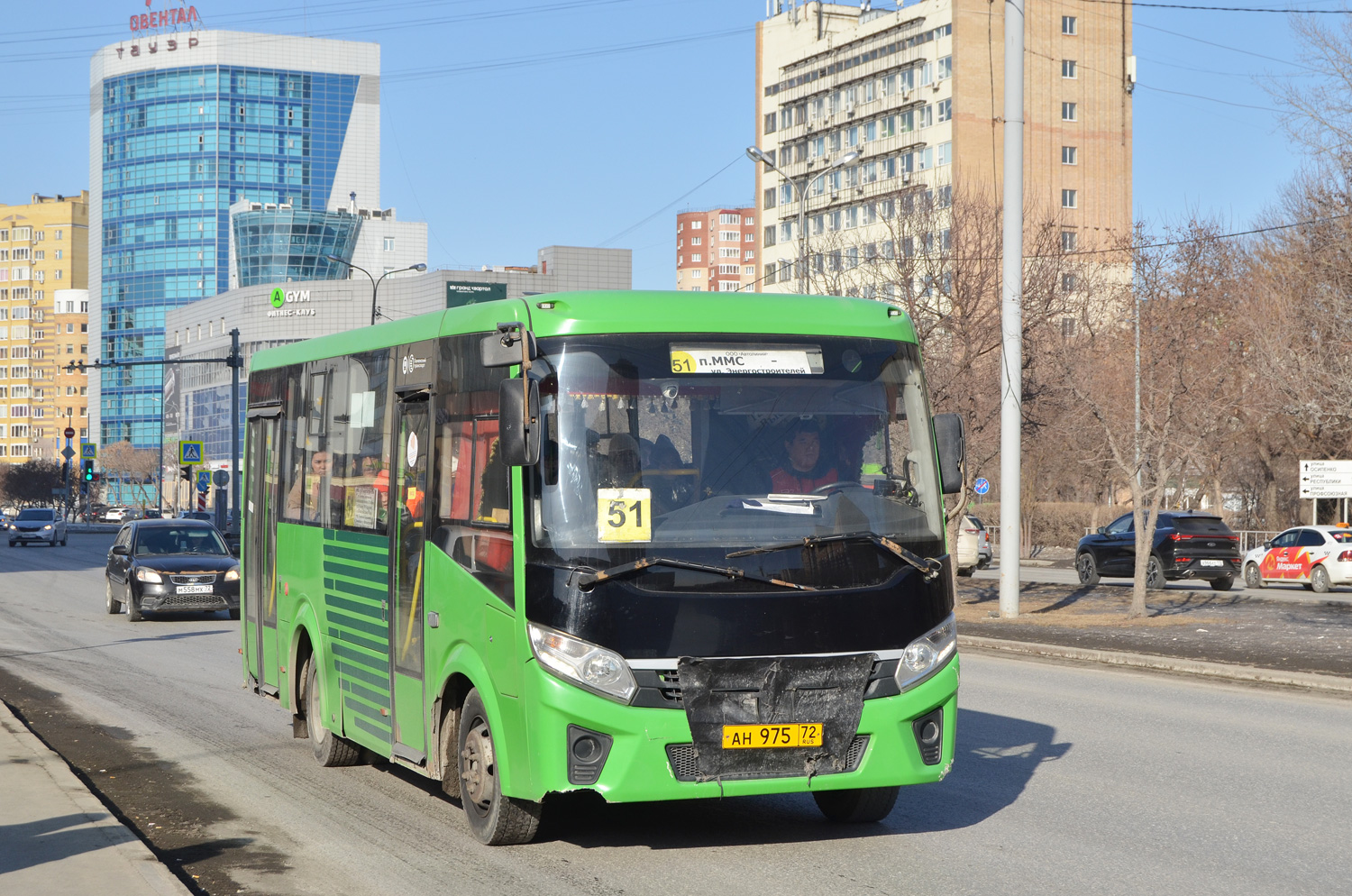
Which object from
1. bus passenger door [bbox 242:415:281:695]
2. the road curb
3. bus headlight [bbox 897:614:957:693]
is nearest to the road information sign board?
the road curb

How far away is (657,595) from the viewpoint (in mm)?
6910

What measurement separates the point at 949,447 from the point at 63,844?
4.84 metres

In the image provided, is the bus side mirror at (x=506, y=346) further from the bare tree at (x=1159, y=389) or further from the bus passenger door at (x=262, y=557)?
the bare tree at (x=1159, y=389)

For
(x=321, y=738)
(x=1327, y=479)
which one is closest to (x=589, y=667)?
(x=321, y=738)

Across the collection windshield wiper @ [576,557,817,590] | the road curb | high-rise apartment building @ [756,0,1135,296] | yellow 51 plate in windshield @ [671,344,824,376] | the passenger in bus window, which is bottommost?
the road curb

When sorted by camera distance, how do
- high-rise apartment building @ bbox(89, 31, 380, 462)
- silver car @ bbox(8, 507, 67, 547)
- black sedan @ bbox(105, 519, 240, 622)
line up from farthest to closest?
high-rise apartment building @ bbox(89, 31, 380, 462) < silver car @ bbox(8, 507, 67, 547) < black sedan @ bbox(105, 519, 240, 622)

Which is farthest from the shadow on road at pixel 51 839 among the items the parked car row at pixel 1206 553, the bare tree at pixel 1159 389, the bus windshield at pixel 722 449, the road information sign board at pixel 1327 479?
the parked car row at pixel 1206 553

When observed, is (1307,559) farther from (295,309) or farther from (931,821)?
(295,309)

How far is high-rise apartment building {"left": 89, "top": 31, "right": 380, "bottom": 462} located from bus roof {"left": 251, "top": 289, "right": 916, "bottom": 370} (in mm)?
141022

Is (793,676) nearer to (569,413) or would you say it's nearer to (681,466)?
(681,466)

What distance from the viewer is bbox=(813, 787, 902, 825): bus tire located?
25.9 ft

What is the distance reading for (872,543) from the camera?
736 centimetres

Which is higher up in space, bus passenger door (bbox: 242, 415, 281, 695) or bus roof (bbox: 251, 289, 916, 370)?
bus roof (bbox: 251, 289, 916, 370)

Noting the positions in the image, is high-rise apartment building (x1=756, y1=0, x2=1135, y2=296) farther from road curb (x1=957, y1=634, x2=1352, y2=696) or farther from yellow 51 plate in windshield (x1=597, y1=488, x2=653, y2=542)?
yellow 51 plate in windshield (x1=597, y1=488, x2=653, y2=542)
